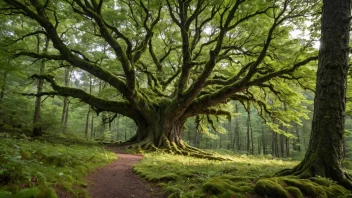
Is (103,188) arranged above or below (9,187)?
below

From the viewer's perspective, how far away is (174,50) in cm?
1917

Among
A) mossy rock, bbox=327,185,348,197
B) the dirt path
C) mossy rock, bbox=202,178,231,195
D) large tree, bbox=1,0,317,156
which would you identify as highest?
large tree, bbox=1,0,317,156

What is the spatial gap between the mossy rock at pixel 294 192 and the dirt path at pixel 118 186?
2.50 metres

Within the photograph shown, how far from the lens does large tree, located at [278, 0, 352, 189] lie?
15.2 feet

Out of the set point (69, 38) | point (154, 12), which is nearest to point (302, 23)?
point (154, 12)

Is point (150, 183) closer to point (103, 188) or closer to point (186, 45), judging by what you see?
point (103, 188)

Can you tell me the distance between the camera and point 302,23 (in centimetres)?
956

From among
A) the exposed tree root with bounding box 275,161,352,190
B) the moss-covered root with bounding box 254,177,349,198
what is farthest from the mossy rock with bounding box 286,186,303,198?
the exposed tree root with bounding box 275,161,352,190

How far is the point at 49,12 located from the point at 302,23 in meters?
12.5

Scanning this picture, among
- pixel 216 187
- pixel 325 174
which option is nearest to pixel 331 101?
pixel 325 174

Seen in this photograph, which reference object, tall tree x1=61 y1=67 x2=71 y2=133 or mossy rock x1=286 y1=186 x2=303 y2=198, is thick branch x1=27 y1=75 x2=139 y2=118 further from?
mossy rock x1=286 y1=186 x2=303 y2=198

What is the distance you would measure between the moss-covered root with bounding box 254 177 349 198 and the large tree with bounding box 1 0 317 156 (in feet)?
23.0

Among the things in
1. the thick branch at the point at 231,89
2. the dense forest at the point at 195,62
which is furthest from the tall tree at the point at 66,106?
the thick branch at the point at 231,89

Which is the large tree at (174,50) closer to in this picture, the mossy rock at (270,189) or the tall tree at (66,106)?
the tall tree at (66,106)
